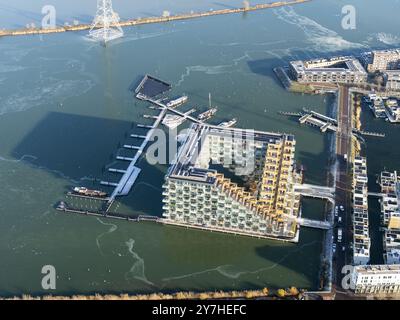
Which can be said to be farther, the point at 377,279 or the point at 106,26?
the point at 106,26

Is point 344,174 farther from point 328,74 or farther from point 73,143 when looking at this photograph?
point 73,143

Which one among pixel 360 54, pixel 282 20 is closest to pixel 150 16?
pixel 282 20

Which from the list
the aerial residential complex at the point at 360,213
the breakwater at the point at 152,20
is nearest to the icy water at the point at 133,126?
the breakwater at the point at 152,20

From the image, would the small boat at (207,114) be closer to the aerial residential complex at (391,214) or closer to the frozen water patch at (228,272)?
the aerial residential complex at (391,214)

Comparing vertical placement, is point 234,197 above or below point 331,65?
below

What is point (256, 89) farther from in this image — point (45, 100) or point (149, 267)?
point (149, 267)

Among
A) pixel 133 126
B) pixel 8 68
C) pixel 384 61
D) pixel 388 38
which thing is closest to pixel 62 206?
pixel 133 126

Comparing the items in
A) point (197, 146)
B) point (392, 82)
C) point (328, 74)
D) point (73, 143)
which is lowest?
point (73, 143)
